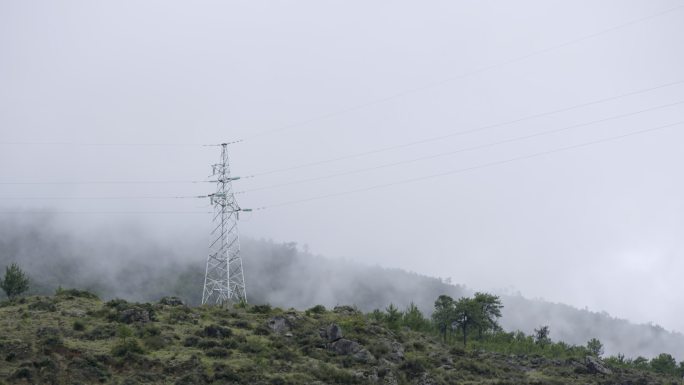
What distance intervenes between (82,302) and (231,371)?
26862mm

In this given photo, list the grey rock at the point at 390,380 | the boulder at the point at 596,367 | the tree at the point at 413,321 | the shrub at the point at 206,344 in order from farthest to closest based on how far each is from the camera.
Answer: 1. the tree at the point at 413,321
2. the boulder at the point at 596,367
3. the shrub at the point at 206,344
4. the grey rock at the point at 390,380

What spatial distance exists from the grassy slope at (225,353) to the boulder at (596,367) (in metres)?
0.62

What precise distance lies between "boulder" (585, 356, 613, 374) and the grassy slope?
2.05 feet

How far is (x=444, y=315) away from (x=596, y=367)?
33.3 meters

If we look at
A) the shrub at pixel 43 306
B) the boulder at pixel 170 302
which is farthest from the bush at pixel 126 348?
the boulder at pixel 170 302

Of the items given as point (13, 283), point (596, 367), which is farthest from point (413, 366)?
point (13, 283)

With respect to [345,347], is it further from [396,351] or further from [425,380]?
[425,380]

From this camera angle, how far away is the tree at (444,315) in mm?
104244

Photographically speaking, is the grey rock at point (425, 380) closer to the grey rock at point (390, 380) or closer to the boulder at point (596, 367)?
the grey rock at point (390, 380)

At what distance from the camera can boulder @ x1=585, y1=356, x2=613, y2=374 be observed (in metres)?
73.4

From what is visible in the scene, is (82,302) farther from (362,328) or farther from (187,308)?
(362,328)

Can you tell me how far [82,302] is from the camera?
75375 millimetres

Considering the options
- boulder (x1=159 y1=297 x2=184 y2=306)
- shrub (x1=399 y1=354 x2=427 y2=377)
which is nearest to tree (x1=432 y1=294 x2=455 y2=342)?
shrub (x1=399 y1=354 x2=427 y2=377)

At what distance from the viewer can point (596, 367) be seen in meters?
73.8
